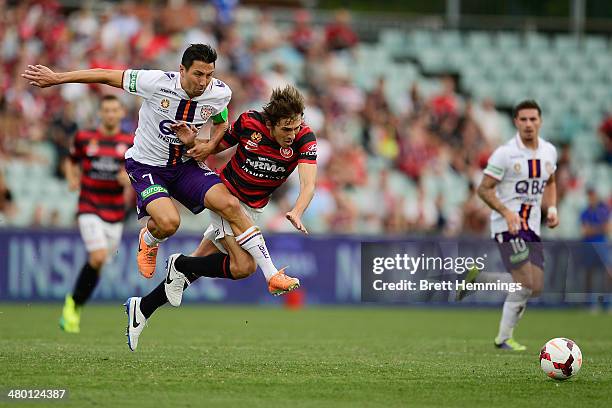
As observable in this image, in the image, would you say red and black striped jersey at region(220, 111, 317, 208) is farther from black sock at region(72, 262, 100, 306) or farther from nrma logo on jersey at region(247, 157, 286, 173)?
black sock at region(72, 262, 100, 306)

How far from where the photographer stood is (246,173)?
34.5ft

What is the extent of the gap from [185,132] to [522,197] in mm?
4249

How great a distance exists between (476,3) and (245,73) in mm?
9072

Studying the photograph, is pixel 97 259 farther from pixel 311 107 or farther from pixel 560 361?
pixel 311 107

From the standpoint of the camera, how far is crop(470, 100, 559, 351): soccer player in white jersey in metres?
12.2

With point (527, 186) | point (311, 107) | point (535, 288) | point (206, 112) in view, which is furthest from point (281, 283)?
point (311, 107)

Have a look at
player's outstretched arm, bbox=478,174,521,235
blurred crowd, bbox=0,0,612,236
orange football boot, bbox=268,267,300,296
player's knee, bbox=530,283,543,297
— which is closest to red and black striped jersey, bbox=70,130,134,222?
player's outstretched arm, bbox=478,174,521,235

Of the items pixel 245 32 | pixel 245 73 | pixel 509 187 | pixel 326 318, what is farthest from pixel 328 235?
pixel 509 187

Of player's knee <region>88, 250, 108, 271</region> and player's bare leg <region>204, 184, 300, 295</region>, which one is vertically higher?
player's bare leg <region>204, 184, 300, 295</region>

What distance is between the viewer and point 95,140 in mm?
14594

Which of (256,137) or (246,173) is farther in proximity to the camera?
(246,173)

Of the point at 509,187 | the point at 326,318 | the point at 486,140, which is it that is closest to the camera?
the point at 509,187

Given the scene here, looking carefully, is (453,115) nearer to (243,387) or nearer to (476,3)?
(476,3)

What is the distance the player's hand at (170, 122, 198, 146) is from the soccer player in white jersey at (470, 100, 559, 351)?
3.66 meters
